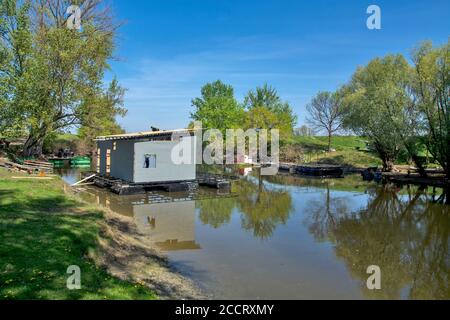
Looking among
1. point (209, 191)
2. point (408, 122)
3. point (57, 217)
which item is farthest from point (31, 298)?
point (408, 122)

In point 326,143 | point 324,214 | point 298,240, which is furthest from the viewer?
point 326,143

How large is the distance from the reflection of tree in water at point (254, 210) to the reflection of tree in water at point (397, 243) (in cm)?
237

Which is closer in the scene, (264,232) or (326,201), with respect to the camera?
(264,232)

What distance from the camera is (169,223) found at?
1817 centimetres

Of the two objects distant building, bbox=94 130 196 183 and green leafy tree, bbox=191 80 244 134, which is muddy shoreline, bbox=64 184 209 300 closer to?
distant building, bbox=94 130 196 183

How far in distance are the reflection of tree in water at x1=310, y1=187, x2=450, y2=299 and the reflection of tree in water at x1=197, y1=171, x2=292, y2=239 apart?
2.37m

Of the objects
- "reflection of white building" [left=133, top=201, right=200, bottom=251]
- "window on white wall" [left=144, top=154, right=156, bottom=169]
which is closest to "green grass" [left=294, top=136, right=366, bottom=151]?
"window on white wall" [left=144, top=154, right=156, bottom=169]

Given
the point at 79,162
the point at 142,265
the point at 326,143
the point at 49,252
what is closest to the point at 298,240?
the point at 142,265

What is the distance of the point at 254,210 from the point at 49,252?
15.4 metres

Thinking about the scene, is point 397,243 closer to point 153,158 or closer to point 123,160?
point 153,158

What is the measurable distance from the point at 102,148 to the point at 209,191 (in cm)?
1288

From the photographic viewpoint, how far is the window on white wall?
2802 centimetres
